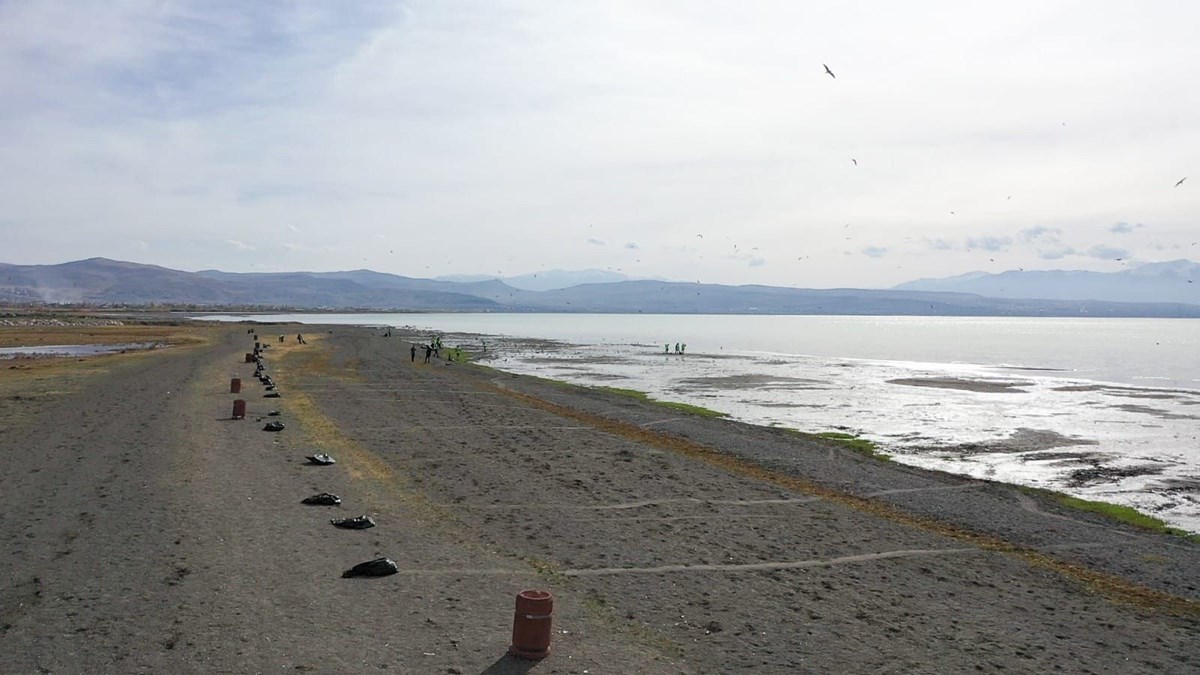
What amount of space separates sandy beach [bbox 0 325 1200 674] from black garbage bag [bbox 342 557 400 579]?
0.63ft

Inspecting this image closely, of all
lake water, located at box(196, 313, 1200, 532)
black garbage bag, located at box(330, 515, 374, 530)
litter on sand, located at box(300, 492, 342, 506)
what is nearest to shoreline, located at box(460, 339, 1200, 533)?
lake water, located at box(196, 313, 1200, 532)

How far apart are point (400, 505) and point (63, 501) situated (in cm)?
636

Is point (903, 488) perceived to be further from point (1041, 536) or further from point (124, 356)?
point (124, 356)

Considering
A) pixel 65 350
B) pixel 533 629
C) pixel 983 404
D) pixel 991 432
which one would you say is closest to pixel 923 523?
pixel 533 629

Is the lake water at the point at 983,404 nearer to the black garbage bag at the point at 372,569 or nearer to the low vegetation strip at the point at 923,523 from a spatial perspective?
the low vegetation strip at the point at 923,523

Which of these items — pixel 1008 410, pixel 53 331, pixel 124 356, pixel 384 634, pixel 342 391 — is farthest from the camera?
pixel 53 331

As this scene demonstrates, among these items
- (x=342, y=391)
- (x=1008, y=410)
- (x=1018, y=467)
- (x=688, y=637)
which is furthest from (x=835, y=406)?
(x=688, y=637)

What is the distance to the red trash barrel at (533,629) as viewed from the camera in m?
8.92

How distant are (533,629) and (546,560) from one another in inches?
172

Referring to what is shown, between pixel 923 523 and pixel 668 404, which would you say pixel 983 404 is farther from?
pixel 923 523

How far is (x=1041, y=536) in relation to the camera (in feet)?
56.3

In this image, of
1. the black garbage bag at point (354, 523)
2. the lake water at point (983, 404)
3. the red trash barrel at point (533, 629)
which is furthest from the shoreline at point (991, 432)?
the black garbage bag at point (354, 523)

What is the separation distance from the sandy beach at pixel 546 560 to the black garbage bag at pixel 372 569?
0.19 m

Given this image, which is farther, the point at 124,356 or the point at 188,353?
the point at 188,353
